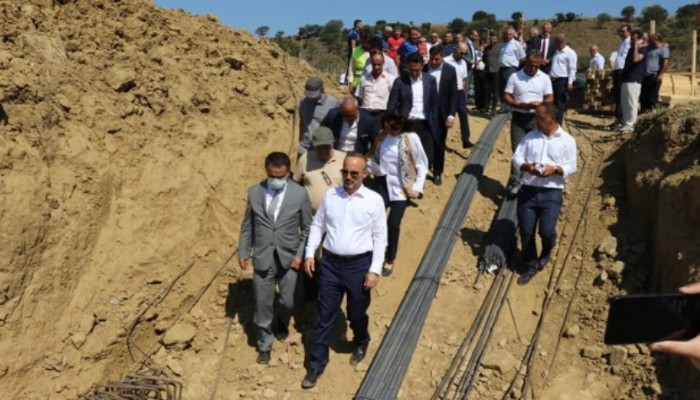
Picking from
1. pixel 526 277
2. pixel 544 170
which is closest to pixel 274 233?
pixel 544 170

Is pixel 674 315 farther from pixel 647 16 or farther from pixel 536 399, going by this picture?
pixel 647 16

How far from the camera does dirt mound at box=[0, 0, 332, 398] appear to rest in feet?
17.2

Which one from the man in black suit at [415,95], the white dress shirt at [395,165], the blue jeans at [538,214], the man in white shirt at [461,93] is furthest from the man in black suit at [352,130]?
the man in white shirt at [461,93]

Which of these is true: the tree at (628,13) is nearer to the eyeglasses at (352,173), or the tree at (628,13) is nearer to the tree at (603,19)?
the tree at (603,19)

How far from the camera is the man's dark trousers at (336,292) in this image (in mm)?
5008

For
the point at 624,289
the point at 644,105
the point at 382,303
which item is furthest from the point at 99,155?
the point at 644,105

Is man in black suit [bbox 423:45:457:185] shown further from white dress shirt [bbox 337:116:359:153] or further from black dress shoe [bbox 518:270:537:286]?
black dress shoe [bbox 518:270:537:286]

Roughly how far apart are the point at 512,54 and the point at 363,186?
20.9 feet

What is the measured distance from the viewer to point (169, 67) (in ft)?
25.7

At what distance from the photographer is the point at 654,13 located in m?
49.1

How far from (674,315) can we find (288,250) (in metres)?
3.82

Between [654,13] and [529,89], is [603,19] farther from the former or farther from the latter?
[529,89]

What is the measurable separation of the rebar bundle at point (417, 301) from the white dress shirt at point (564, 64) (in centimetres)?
234

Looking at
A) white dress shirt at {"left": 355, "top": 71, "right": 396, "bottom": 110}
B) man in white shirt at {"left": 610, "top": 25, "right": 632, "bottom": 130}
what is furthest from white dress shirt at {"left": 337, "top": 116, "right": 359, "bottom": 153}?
man in white shirt at {"left": 610, "top": 25, "right": 632, "bottom": 130}
